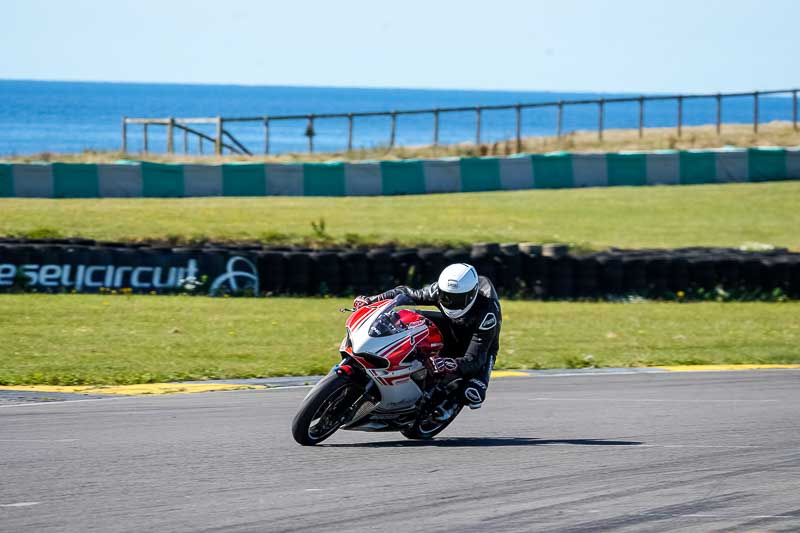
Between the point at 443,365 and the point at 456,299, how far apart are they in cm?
50

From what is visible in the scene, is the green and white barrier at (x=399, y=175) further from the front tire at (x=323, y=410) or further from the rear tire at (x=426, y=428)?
the front tire at (x=323, y=410)

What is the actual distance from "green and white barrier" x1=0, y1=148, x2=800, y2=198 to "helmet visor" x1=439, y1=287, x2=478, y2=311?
19066 mm

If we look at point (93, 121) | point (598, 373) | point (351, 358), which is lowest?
point (598, 373)

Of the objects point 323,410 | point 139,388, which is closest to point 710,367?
point 139,388

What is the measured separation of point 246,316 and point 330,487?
9231mm

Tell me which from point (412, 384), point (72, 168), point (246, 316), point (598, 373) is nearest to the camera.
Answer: point (412, 384)

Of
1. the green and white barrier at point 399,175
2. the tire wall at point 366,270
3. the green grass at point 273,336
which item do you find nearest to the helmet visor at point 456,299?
the green grass at point 273,336

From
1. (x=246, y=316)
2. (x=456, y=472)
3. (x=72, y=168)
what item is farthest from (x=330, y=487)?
(x=72, y=168)

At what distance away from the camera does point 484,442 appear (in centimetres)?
834

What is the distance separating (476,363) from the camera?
804 centimetres

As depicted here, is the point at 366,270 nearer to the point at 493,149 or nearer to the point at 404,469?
the point at 404,469

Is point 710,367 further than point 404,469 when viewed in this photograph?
Yes

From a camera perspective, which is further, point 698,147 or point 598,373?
point 698,147

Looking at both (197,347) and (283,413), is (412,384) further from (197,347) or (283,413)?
(197,347)
